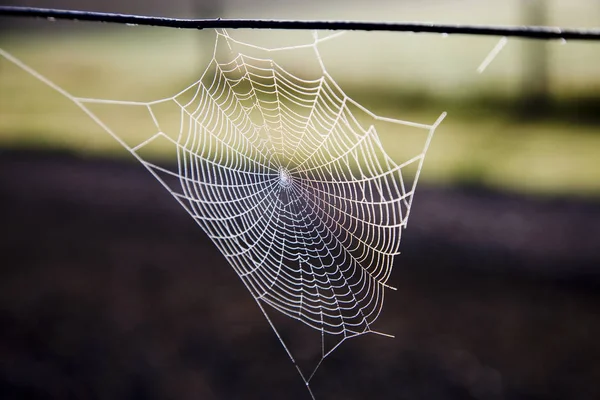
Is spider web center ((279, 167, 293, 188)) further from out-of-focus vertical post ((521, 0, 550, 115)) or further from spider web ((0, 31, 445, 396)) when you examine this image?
out-of-focus vertical post ((521, 0, 550, 115))

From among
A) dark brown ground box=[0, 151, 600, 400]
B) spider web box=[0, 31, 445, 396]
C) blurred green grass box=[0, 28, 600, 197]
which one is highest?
blurred green grass box=[0, 28, 600, 197]

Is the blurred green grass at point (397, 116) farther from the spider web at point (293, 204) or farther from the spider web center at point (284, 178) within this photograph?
the spider web center at point (284, 178)

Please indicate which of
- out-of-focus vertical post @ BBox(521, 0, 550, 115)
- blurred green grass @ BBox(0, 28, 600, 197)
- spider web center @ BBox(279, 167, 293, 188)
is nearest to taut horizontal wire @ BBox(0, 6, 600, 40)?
spider web center @ BBox(279, 167, 293, 188)

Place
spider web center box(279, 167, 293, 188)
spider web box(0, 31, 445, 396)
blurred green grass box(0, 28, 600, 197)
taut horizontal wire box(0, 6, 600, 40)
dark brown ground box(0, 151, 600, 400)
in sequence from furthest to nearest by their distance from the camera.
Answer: blurred green grass box(0, 28, 600, 197) < dark brown ground box(0, 151, 600, 400) < spider web center box(279, 167, 293, 188) < spider web box(0, 31, 445, 396) < taut horizontal wire box(0, 6, 600, 40)

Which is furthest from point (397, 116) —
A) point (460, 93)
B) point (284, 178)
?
point (284, 178)

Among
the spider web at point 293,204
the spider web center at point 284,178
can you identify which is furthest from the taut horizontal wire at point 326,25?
the spider web center at point 284,178
